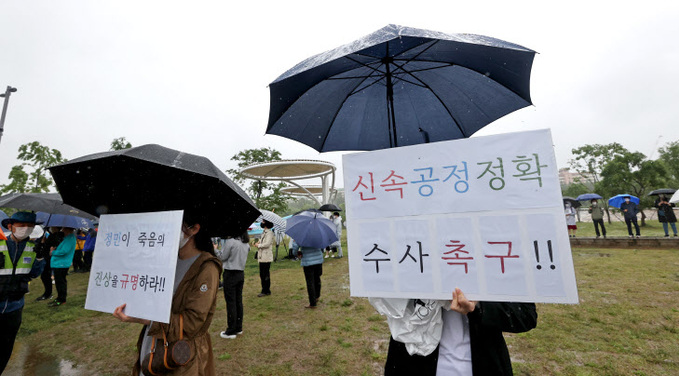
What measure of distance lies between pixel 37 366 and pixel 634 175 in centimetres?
3266

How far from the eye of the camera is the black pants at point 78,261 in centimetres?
1272

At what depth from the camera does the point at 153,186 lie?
219cm

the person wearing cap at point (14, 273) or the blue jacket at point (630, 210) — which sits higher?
the blue jacket at point (630, 210)

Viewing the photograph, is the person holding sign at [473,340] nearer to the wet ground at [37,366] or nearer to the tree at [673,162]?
the wet ground at [37,366]

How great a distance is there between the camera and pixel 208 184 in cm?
213

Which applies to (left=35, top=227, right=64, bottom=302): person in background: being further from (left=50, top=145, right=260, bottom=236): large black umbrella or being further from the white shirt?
the white shirt

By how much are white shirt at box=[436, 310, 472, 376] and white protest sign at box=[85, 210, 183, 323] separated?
1533mm

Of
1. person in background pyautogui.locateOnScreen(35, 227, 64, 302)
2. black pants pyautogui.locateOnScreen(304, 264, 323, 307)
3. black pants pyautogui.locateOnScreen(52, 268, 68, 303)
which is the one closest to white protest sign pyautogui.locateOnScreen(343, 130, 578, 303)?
black pants pyautogui.locateOnScreen(304, 264, 323, 307)

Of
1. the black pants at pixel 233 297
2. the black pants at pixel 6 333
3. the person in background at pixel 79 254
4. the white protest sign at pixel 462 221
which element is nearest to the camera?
the white protest sign at pixel 462 221

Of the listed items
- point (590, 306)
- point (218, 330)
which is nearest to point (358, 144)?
point (218, 330)

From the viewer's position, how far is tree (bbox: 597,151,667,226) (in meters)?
21.3

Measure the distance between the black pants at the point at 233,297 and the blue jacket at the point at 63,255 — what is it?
5264mm

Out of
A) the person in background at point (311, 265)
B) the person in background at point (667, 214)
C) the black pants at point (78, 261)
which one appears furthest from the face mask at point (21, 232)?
the person in background at point (667, 214)

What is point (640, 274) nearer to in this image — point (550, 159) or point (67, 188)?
point (550, 159)
